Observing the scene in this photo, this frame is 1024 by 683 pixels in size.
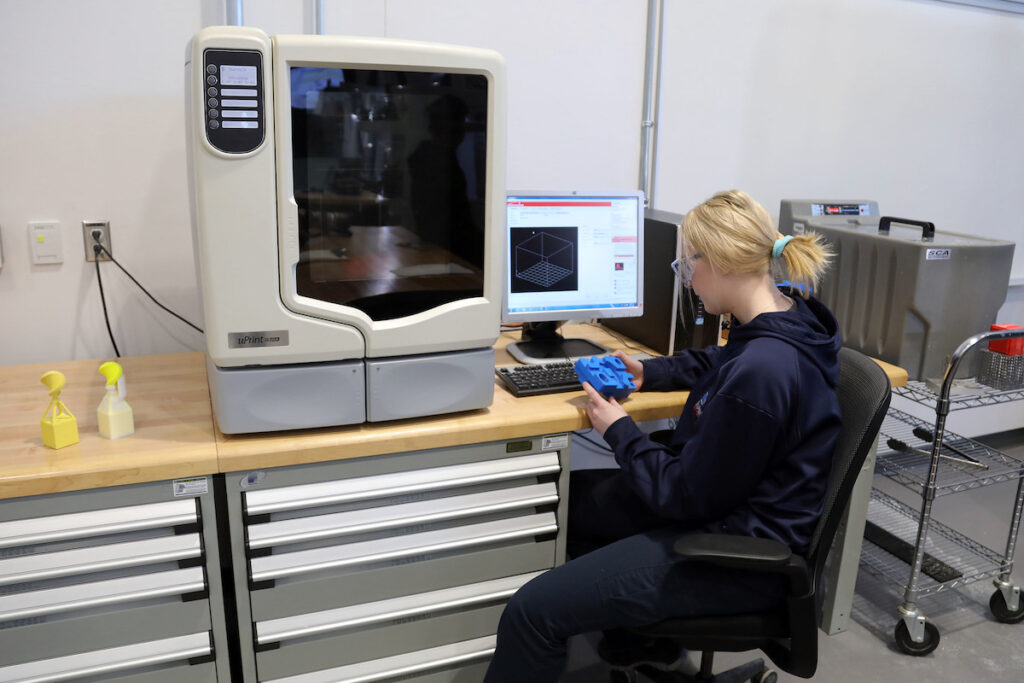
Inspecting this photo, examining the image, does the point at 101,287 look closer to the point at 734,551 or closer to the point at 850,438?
the point at 734,551

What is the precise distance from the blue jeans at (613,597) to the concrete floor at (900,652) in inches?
22.4

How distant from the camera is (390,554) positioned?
5.31 ft

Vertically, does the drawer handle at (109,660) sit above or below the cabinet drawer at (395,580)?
below

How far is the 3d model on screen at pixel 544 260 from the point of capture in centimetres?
202

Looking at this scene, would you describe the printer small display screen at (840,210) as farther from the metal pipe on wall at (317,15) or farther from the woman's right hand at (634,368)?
the metal pipe on wall at (317,15)

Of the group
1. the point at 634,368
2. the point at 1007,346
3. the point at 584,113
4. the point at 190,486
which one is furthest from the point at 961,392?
the point at 190,486

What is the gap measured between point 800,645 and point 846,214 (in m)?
1.70

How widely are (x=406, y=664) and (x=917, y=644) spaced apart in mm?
1431

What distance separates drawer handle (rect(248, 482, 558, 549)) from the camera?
1527 mm

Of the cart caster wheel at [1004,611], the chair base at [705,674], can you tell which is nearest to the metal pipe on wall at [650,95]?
the chair base at [705,674]

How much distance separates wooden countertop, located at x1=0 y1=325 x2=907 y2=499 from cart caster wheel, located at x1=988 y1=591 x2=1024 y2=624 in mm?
1294

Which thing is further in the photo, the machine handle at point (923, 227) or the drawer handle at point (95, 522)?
the machine handle at point (923, 227)


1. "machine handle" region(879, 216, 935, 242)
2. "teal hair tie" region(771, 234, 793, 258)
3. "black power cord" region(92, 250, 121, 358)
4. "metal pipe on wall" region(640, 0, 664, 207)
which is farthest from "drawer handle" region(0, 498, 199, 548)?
"machine handle" region(879, 216, 935, 242)

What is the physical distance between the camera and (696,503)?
1.46m
